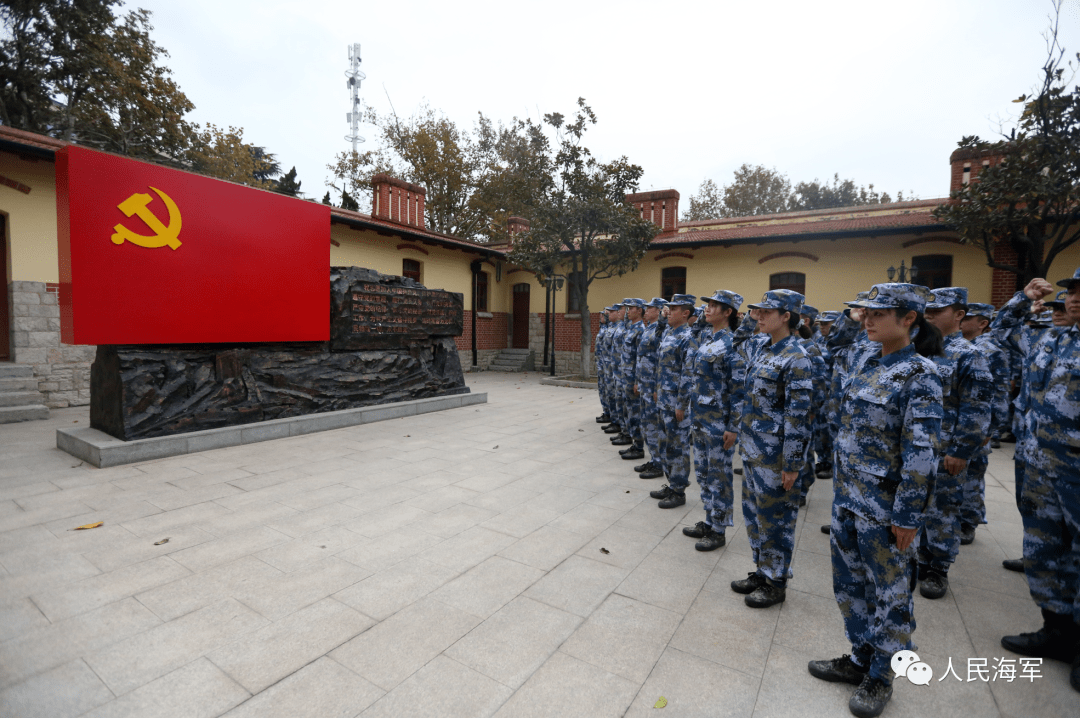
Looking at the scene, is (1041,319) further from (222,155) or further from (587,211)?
(222,155)

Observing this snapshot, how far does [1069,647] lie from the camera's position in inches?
98.6

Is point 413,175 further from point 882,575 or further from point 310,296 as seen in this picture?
point 882,575

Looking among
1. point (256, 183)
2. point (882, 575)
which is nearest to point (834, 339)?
point (882, 575)

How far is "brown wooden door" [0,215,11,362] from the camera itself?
8.55 metres

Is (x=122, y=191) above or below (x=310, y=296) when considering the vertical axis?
above

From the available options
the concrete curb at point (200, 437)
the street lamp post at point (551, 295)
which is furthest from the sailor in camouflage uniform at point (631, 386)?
the street lamp post at point (551, 295)

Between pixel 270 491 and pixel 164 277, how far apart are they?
3.27m

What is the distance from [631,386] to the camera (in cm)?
673

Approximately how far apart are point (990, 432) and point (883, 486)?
79.6 inches

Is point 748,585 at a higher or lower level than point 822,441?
lower

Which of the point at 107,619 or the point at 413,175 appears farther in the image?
the point at 413,175

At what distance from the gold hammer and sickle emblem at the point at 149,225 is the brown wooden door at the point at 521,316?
13.3 metres

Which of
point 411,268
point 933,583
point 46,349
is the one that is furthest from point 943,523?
point 411,268

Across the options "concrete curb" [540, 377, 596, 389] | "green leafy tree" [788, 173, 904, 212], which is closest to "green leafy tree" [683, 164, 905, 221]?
"green leafy tree" [788, 173, 904, 212]
